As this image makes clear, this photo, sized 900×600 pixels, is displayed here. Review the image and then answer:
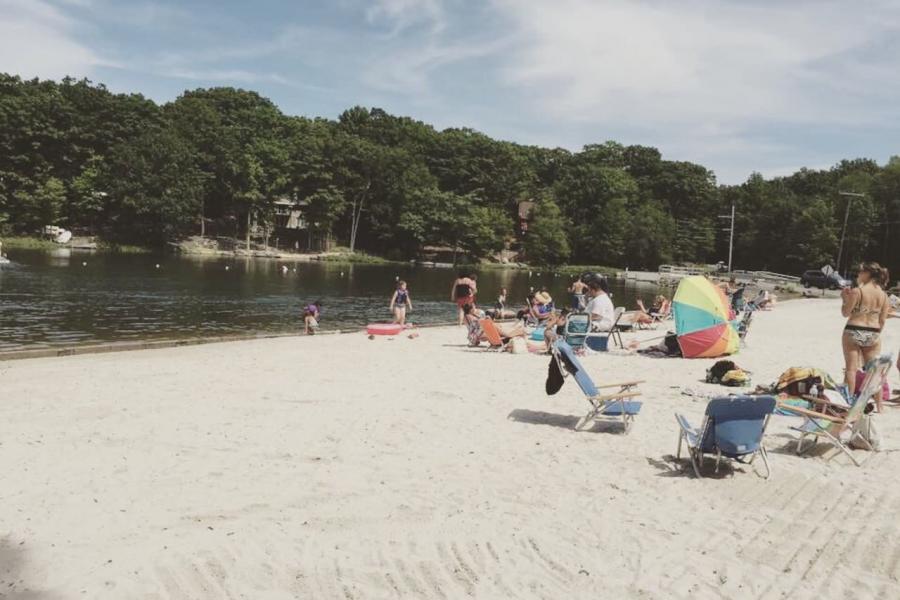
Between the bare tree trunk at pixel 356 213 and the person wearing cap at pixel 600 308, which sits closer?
the person wearing cap at pixel 600 308

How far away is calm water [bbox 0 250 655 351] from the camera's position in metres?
21.6

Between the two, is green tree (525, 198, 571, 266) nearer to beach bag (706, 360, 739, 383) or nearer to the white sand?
beach bag (706, 360, 739, 383)

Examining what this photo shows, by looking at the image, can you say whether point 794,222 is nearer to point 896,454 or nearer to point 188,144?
point 188,144

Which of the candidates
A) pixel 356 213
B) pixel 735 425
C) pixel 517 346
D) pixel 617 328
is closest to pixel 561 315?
pixel 517 346

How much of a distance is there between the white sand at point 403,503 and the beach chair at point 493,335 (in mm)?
4853

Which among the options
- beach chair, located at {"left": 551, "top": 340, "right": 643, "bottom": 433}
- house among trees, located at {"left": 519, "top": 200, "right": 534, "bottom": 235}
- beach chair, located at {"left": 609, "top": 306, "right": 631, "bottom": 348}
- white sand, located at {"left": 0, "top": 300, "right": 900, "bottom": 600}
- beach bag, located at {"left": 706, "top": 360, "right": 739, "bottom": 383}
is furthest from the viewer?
house among trees, located at {"left": 519, "top": 200, "right": 534, "bottom": 235}

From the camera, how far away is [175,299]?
31172 millimetres

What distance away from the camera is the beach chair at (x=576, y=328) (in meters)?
14.9

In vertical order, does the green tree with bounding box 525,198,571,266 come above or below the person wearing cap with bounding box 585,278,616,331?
above

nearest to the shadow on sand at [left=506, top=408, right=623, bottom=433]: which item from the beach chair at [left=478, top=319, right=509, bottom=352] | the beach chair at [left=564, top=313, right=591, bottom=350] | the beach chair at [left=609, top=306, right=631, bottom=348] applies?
the beach chair at [left=564, top=313, right=591, bottom=350]

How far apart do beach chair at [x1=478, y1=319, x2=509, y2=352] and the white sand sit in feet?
15.9

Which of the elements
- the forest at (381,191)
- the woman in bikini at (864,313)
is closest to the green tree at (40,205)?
the forest at (381,191)

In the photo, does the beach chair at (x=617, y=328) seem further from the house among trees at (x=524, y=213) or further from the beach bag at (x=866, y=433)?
the house among trees at (x=524, y=213)

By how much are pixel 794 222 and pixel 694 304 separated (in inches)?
2783
